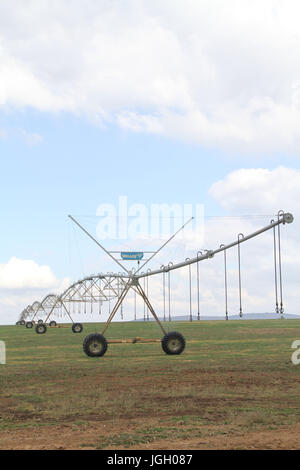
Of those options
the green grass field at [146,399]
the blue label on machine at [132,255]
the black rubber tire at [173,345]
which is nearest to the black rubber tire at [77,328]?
the blue label on machine at [132,255]

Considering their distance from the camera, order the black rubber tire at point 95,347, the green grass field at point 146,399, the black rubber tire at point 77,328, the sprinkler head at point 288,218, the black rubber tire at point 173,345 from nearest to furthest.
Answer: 1. the green grass field at point 146,399
2. the sprinkler head at point 288,218
3. the black rubber tire at point 95,347
4. the black rubber tire at point 173,345
5. the black rubber tire at point 77,328

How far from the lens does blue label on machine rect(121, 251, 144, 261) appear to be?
2912 cm

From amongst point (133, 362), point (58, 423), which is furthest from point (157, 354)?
point (58, 423)

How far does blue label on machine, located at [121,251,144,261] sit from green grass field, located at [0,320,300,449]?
19.3 feet

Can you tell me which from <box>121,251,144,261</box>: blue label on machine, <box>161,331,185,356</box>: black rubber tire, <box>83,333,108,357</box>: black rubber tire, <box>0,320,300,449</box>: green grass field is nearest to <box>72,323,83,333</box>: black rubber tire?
<box>121,251,144,261</box>: blue label on machine

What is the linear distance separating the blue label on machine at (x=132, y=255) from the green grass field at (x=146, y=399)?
5879 mm

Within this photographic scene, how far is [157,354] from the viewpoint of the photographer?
2817cm

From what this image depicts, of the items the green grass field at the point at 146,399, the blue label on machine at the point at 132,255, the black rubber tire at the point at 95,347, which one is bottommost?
the green grass field at the point at 146,399

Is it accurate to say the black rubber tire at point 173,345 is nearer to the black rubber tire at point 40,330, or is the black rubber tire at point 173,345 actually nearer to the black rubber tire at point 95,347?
the black rubber tire at point 95,347

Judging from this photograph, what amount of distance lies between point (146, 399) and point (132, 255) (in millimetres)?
14997

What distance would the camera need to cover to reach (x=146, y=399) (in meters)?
14.7

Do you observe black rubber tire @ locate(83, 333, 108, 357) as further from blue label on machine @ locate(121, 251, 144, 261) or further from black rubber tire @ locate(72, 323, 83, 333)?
black rubber tire @ locate(72, 323, 83, 333)

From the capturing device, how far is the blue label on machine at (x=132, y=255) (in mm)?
29125
